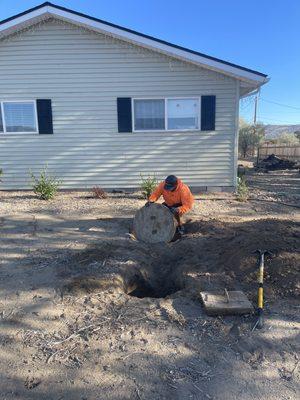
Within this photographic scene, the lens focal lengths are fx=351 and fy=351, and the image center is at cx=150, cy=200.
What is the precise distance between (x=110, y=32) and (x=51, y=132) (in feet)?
10.9

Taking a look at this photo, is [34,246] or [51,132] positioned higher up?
[51,132]

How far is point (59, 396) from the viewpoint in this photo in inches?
99.5

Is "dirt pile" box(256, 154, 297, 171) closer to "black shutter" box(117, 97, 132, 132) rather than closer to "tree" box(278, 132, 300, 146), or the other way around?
"black shutter" box(117, 97, 132, 132)

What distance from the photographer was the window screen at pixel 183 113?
1040 centimetres

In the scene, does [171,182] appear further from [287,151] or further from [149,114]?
[287,151]

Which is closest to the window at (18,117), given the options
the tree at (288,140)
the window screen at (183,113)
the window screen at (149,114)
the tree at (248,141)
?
the window screen at (149,114)

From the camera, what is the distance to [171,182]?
618cm

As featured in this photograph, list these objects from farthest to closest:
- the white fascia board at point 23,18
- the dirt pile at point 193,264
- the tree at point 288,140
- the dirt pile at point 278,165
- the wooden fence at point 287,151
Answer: the tree at point 288,140
the wooden fence at point 287,151
the dirt pile at point 278,165
the white fascia board at point 23,18
the dirt pile at point 193,264

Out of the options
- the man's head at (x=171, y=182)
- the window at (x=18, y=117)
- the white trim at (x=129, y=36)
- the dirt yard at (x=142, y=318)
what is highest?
the white trim at (x=129, y=36)

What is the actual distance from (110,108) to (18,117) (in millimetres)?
2780

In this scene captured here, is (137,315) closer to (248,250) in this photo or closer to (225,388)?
(225,388)

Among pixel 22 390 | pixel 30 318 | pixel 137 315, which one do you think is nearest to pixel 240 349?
pixel 137 315

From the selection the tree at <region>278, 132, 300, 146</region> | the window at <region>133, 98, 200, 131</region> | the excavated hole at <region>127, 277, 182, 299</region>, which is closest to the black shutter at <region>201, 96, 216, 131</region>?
the window at <region>133, 98, 200, 131</region>

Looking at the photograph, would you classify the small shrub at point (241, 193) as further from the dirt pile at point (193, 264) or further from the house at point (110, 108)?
the dirt pile at point (193, 264)
